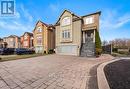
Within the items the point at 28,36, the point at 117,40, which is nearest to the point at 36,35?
the point at 28,36

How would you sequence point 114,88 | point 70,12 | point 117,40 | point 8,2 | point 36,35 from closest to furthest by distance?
point 114,88, point 8,2, point 70,12, point 36,35, point 117,40

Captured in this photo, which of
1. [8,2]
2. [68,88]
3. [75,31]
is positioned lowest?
[68,88]

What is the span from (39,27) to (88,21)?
51.8ft

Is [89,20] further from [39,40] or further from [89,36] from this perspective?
[39,40]

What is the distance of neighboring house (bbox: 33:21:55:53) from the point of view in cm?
3169

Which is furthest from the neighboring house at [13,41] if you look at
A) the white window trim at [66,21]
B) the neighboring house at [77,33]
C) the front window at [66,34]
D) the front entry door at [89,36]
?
the front entry door at [89,36]

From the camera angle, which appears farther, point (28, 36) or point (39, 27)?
point (28, 36)

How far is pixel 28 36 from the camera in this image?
138 ft

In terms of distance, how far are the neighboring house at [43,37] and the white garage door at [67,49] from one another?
5.02 metres

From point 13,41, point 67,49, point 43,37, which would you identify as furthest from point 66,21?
point 13,41

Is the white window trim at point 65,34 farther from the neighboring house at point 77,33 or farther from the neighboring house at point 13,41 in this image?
the neighboring house at point 13,41

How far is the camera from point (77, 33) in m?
24.7

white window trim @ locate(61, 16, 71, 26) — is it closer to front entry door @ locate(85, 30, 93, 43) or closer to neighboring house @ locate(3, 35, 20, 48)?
front entry door @ locate(85, 30, 93, 43)

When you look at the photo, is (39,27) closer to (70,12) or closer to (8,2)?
(70,12)
